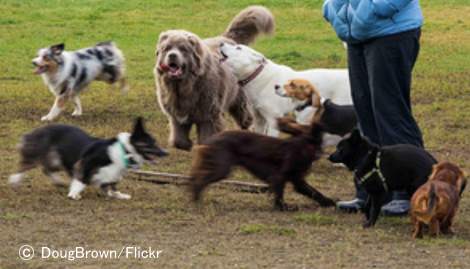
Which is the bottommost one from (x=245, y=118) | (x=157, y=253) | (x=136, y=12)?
(x=136, y=12)

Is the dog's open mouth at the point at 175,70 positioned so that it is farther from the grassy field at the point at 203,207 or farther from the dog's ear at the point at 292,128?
the dog's ear at the point at 292,128

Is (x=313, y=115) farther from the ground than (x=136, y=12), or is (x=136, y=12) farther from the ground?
(x=313, y=115)

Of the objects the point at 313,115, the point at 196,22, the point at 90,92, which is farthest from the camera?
the point at 196,22

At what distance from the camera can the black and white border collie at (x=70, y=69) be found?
13.5 meters

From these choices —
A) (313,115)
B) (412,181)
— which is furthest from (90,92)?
(412,181)

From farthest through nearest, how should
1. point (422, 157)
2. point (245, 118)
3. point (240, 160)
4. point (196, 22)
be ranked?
point (196, 22), point (245, 118), point (240, 160), point (422, 157)

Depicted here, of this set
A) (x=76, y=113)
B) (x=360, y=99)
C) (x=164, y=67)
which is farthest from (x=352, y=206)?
(x=76, y=113)

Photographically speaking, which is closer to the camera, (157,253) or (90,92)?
(157,253)

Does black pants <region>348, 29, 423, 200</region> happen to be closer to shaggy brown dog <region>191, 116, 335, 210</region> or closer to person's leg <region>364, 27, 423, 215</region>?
person's leg <region>364, 27, 423, 215</region>

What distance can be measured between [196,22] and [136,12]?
1819 mm

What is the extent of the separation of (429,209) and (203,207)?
6.22 ft

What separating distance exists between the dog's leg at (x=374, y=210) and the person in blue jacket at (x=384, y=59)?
0.42 metres

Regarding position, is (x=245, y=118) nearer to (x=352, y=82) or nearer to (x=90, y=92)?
(x=352, y=82)

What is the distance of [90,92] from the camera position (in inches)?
599
